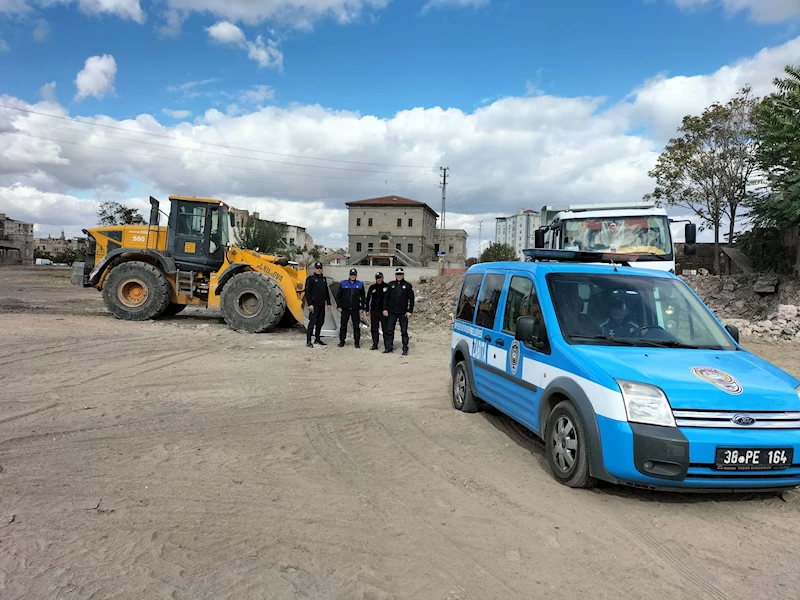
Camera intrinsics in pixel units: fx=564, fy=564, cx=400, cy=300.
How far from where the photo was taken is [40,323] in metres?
13.0

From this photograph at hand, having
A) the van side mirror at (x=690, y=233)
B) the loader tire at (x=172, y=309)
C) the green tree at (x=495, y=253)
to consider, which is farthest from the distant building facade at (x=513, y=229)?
the van side mirror at (x=690, y=233)

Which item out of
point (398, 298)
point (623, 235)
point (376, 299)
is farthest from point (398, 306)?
point (623, 235)

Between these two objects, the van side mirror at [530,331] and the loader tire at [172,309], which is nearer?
the van side mirror at [530,331]

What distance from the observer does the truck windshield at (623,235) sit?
11.2 m

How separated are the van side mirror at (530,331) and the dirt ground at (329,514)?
106cm

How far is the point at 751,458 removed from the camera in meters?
A: 3.70

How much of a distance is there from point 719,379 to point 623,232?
8.17m

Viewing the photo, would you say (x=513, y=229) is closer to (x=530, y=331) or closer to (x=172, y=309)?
(x=172, y=309)

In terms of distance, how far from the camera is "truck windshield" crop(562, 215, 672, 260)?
11.2 meters

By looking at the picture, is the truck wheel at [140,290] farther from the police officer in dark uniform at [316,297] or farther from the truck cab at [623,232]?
the truck cab at [623,232]

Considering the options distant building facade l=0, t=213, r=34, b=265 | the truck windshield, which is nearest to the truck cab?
the truck windshield

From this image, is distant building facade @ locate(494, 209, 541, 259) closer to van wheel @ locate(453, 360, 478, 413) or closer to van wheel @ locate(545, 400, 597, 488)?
van wheel @ locate(453, 360, 478, 413)

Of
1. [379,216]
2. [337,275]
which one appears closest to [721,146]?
[337,275]

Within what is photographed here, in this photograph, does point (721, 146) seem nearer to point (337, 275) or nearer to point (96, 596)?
point (337, 275)
